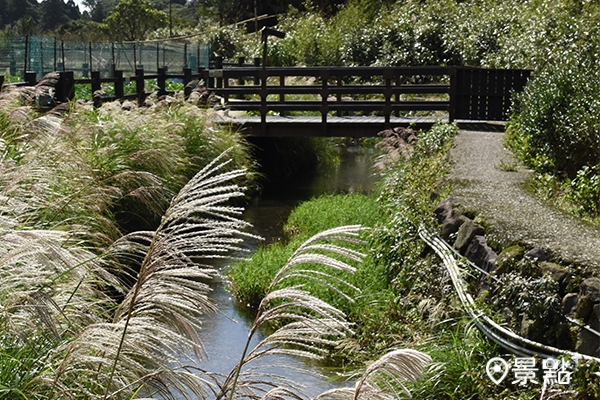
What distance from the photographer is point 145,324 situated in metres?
2.67

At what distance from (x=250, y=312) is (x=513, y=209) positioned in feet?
9.97

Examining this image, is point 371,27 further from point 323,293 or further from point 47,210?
point 47,210

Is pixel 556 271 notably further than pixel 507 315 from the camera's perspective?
No

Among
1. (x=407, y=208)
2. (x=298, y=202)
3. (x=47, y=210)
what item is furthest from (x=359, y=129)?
(x=47, y=210)

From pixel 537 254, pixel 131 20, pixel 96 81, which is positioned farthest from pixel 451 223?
pixel 131 20

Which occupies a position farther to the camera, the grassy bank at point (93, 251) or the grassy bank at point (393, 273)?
the grassy bank at point (393, 273)

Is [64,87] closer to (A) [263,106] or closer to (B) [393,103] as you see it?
(A) [263,106]

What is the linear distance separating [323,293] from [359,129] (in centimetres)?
832

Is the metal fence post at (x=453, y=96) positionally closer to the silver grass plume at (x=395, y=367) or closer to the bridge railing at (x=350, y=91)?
the bridge railing at (x=350, y=91)

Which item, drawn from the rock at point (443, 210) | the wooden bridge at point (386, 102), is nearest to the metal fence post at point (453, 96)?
the wooden bridge at point (386, 102)

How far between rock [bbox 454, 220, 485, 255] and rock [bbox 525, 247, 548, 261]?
102 cm

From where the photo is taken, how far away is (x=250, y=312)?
8.95 m

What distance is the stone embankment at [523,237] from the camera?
194 inches

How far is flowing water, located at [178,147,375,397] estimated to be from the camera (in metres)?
7.00
